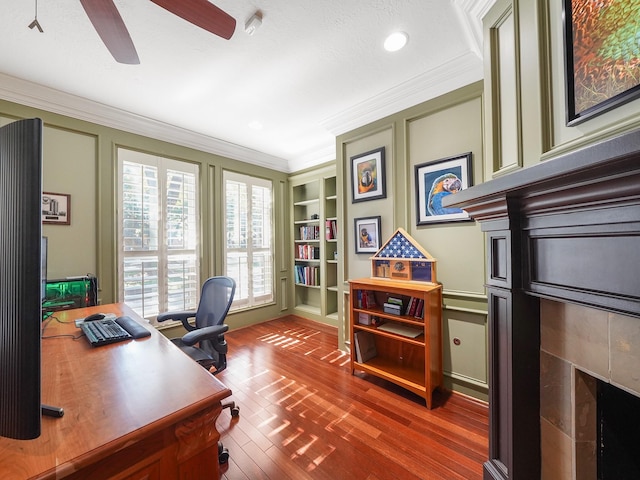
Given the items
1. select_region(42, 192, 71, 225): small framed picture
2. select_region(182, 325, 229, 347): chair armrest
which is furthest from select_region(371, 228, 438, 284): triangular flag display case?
select_region(42, 192, 71, 225): small framed picture

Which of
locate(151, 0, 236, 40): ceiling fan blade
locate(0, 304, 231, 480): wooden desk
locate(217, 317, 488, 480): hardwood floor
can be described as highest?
locate(151, 0, 236, 40): ceiling fan blade

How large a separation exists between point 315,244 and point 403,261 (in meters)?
2.12

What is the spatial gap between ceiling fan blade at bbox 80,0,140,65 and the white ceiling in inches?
15.3

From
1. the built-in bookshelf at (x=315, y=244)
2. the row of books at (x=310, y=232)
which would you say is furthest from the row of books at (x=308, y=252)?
the row of books at (x=310, y=232)

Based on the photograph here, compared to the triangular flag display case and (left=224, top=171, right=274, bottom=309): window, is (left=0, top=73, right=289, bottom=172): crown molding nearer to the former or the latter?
(left=224, top=171, right=274, bottom=309): window

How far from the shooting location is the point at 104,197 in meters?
2.65

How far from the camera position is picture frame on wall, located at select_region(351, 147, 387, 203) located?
8.36 ft

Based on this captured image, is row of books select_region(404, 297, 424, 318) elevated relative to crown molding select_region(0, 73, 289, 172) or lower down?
lower down

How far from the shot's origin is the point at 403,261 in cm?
232

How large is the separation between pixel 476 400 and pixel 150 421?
2271mm

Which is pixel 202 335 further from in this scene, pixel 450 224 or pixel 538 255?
pixel 450 224

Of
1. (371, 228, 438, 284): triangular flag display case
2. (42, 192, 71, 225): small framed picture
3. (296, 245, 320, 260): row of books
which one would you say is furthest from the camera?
(296, 245, 320, 260): row of books

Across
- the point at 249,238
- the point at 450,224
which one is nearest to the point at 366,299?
the point at 450,224

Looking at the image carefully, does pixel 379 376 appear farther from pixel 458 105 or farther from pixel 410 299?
pixel 458 105
